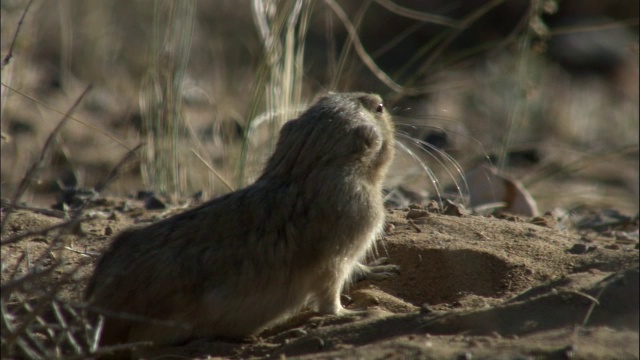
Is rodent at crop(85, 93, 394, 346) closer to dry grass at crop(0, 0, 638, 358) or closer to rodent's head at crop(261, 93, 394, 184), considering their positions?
rodent's head at crop(261, 93, 394, 184)

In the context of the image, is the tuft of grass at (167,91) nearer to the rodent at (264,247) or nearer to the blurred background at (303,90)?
the blurred background at (303,90)

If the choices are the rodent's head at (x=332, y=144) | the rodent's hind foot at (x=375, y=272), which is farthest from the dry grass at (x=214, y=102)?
the rodent's hind foot at (x=375, y=272)

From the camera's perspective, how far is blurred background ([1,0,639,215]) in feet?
20.9

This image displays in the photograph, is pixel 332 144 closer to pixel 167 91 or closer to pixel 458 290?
pixel 458 290

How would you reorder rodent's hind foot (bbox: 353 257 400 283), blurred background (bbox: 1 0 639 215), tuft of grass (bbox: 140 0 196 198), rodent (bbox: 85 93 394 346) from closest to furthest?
rodent (bbox: 85 93 394 346)
rodent's hind foot (bbox: 353 257 400 283)
blurred background (bbox: 1 0 639 215)
tuft of grass (bbox: 140 0 196 198)

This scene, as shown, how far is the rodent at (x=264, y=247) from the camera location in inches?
156

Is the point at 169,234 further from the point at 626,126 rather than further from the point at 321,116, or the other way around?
the point at 626,126

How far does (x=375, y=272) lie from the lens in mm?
4668

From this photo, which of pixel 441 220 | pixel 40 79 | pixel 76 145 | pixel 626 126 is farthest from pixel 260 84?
pixel 626 126

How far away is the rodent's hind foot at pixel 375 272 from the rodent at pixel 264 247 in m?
0.17

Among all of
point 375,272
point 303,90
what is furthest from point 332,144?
point 303,90

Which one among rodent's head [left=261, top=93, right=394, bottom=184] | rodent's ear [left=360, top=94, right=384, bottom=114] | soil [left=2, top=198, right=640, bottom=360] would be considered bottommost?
soil [left=2, top=198, right=640, bottom=360]

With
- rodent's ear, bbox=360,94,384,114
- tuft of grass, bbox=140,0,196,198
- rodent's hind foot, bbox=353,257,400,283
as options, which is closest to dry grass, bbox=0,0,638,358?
tuft of grass, bbox=140,0,196,198

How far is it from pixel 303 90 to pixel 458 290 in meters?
4.63
